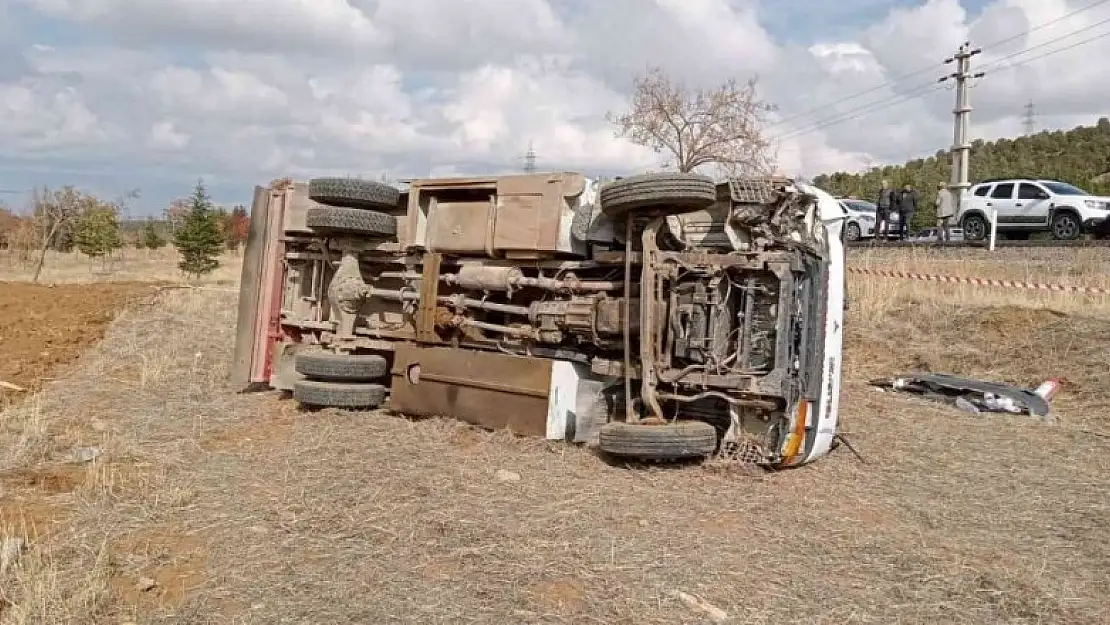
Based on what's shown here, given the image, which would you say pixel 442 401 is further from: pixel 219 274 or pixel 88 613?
pixel 219 274

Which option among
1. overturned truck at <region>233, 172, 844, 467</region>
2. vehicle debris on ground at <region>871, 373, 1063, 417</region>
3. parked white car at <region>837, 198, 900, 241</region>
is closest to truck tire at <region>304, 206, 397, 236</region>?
overturned truck at <region>233, 172, 844, 467</region>

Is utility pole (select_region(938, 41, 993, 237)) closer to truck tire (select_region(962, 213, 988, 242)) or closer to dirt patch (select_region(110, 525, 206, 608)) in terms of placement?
truck tire (select_region(962, 213, 988, 242))

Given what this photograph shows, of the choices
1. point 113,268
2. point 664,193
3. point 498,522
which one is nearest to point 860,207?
point 664,193

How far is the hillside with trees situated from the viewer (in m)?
47.1

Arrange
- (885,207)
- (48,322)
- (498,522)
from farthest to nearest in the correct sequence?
(885,207) < (48,322) < (498,522)

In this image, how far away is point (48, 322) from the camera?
13.1m

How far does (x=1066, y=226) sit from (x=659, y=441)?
17740 mm

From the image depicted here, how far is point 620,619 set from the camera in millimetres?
3490

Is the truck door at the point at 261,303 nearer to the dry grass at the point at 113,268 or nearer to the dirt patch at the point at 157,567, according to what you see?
the dirt patch at the point at 157,567

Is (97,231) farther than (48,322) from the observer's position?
Yes

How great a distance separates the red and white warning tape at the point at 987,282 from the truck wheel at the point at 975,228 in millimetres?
6931

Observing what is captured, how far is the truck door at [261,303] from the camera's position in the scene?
26.5 ft

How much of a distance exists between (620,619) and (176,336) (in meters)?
9.50

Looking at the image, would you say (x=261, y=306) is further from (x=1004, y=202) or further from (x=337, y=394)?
(x=1004, y=202)
